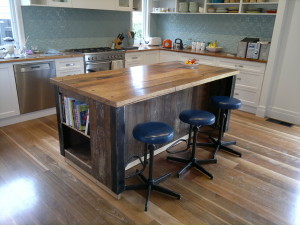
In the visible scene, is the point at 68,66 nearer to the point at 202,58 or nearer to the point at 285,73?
the point at 202,58

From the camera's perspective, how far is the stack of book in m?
2.23

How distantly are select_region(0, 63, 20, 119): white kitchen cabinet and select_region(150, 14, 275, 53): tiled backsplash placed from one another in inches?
146

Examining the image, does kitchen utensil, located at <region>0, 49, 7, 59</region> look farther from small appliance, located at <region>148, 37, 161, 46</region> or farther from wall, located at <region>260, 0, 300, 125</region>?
wall, located at <region>260, 0, 300, 125</region>

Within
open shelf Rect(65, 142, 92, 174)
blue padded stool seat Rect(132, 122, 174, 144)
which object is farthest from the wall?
open shelf Rect(65, 142, 92, 174)

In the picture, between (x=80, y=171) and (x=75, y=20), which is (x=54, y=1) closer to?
(x=75, y=20)

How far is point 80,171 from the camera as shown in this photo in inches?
97.1

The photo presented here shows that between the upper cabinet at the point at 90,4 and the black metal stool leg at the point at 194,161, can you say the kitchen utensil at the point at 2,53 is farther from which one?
the black metal stool leg at the point at 194,161

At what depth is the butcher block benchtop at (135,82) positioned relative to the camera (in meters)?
1.88

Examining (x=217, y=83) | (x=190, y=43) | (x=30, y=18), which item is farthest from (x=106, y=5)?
(x=217, y=83)

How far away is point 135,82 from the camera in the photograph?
227 cm

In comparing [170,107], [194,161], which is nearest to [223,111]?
[170,107]

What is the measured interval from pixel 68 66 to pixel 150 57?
6.56 ft

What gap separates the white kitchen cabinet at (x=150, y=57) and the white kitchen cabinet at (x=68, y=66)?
157 centimetres

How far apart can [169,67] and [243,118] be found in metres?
1.78
